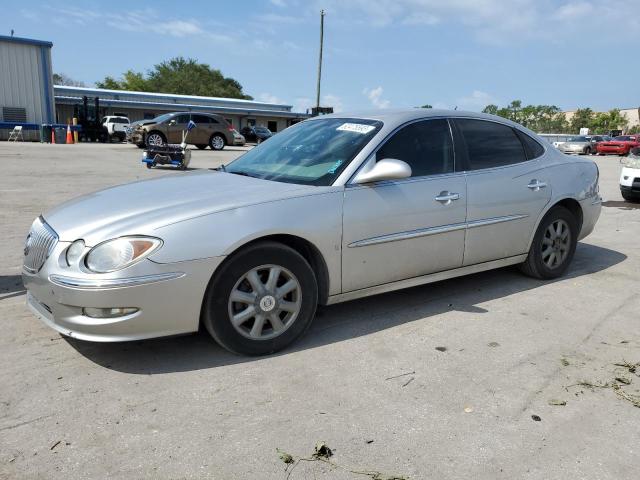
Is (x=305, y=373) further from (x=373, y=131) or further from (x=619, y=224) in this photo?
(x=619, y=224)

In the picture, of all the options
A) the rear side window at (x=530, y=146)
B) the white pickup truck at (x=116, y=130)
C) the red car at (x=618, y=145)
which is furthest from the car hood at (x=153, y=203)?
the red car at (x=618, y=145)

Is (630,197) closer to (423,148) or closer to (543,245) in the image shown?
(543,245)

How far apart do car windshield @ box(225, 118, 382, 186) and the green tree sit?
74095 millimetres

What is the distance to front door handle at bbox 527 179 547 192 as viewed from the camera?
4609 mm

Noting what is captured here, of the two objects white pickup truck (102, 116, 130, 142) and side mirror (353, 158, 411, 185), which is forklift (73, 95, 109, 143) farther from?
side mirror (353, 158, 411, 185)

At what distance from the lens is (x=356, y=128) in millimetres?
3988

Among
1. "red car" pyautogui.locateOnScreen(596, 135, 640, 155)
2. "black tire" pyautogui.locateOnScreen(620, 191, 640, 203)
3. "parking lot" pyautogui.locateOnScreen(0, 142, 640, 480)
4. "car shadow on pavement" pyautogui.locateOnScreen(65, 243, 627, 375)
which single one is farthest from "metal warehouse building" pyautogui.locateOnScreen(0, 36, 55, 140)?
"red car" pyautogui.locateOnScreen(596, 135, 640, 155)

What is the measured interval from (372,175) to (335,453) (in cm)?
186

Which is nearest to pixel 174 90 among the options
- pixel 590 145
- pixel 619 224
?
pixel 590 145

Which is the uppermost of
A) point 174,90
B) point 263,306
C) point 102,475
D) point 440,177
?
point 174,90

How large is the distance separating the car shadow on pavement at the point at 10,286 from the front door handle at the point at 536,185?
438cm

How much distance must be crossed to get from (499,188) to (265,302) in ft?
7.53

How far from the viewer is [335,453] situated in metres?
2.35

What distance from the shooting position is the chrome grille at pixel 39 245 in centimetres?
307
